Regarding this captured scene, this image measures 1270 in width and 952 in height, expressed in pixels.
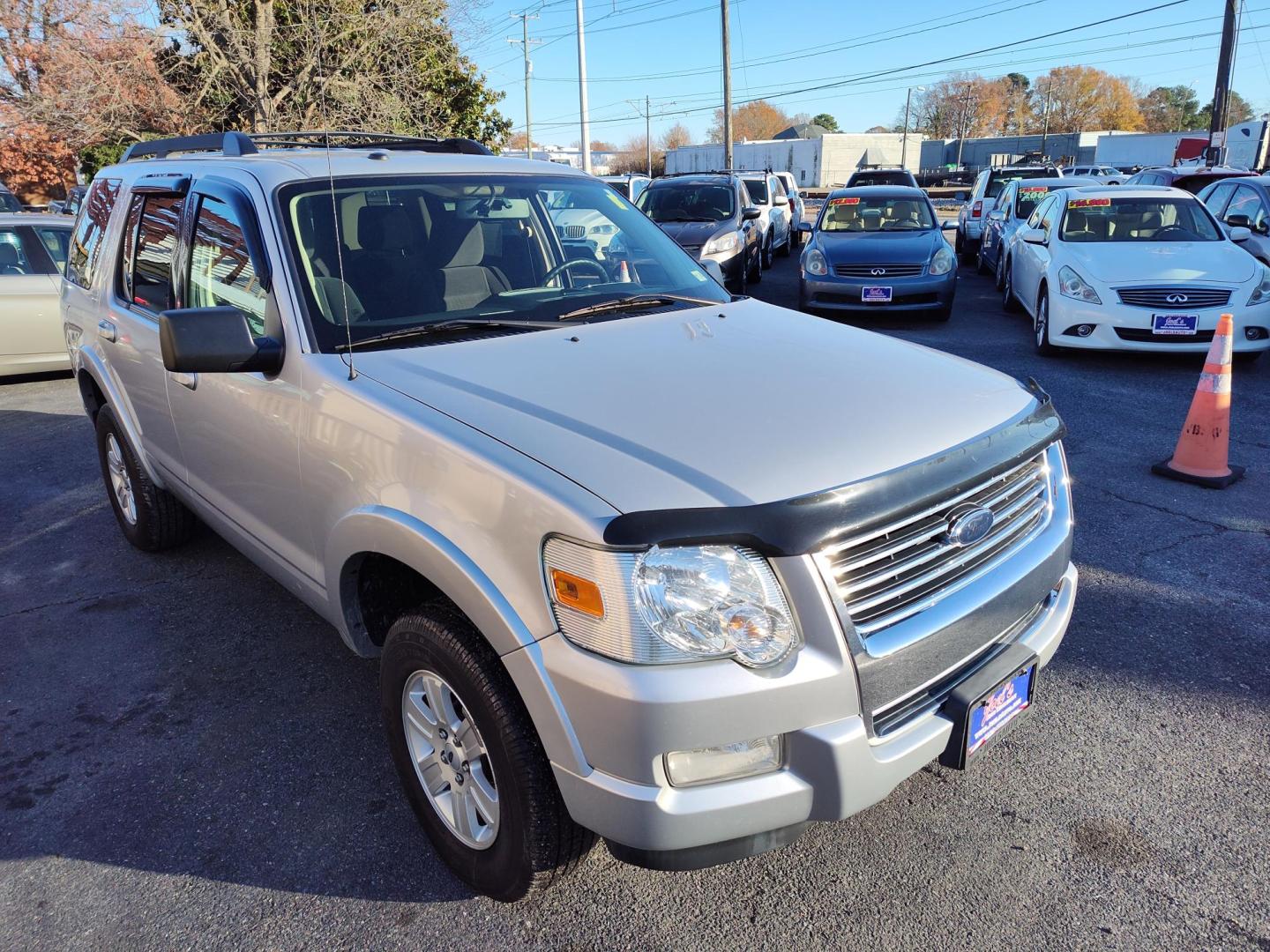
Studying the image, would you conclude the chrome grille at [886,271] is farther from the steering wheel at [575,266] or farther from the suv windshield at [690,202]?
the steering wheel at [575,266]

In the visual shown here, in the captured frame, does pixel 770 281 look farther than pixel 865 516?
Yes

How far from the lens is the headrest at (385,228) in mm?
3119

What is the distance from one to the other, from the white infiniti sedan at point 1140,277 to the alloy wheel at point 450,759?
7.67m

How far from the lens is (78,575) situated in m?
4.62

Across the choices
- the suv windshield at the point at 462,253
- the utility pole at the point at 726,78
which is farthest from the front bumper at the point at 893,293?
the utility pole at the point at 726,78

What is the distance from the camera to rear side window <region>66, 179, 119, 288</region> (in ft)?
14.8

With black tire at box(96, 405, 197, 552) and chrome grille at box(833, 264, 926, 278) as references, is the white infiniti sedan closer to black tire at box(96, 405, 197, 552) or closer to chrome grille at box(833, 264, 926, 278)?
chrome grille at box(833, 264, 926, 278)

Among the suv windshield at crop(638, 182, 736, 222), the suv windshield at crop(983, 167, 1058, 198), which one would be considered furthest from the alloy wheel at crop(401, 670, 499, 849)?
the suv windshield at crop(983, 167, 1058, 198)

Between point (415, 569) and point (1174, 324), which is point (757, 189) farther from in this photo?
point (415, 569)

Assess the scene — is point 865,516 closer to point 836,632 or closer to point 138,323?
point 836,632

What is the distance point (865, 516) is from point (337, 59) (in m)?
18.0

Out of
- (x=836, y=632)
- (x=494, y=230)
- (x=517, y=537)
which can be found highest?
(x=494, y=230)

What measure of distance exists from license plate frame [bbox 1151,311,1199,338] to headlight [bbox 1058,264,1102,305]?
1.64 ft

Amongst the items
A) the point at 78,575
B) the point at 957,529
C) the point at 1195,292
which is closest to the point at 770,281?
the point at 1195,292
